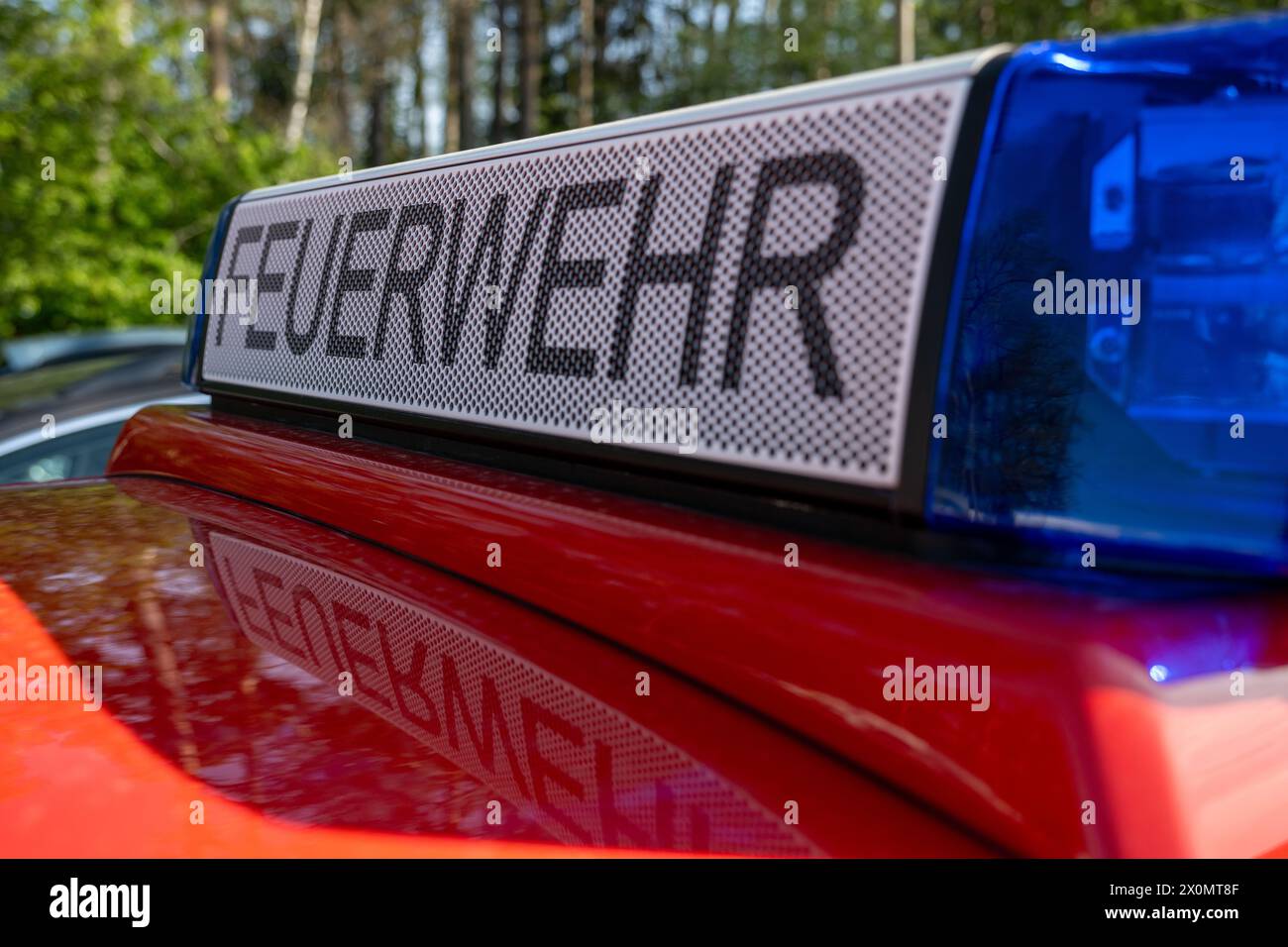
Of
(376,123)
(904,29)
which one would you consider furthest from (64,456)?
(376,123)

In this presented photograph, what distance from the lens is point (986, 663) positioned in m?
0.97

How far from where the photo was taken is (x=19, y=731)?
3.86 ft

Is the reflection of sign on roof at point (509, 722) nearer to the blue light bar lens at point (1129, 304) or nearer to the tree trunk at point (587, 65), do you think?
the blue light bar lens at point (1129, 304)

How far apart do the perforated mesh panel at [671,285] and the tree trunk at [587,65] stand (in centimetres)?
2820

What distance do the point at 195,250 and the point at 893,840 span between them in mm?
15980

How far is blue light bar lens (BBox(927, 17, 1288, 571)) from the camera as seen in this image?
3.51ft

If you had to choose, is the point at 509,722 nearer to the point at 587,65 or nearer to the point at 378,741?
the point at 378,741

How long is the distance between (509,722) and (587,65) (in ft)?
98.9

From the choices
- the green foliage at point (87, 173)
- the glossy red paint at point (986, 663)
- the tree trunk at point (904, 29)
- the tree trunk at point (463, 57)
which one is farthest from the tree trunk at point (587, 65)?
the glossy red paint at point (986, 663)

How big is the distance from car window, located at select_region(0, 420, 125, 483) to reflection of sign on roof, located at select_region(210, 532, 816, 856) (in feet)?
9.88

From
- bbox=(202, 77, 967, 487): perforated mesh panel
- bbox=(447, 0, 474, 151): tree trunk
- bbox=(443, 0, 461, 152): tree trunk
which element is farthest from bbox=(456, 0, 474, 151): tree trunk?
bbox=(202, 77, 967, 487): perforated mesh panel

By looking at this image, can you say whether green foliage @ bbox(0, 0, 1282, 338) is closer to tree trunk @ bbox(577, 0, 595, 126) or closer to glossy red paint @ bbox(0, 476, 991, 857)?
tree trunk @ bbox(577, 0, 595, 126)
